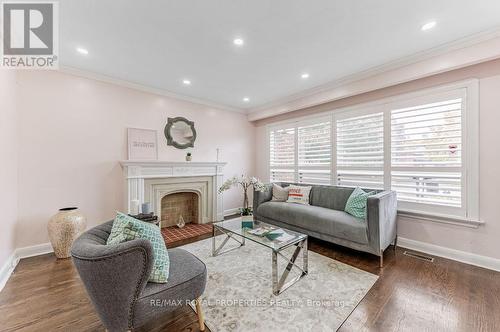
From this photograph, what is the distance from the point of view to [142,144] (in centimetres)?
364

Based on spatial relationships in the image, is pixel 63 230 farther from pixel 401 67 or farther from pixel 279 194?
pixel 401 67

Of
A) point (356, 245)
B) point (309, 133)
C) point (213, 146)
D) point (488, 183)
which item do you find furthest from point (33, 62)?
point (488, 183)

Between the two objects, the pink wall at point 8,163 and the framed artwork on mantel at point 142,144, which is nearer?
the pink wall at point 8,163

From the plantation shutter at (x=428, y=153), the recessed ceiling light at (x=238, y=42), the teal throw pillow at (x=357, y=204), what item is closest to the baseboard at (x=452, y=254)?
the plantation shutter at (x=428, y=153)

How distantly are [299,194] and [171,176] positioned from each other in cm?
241

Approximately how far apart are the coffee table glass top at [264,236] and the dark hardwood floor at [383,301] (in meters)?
0.76

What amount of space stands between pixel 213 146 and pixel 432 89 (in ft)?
12.5

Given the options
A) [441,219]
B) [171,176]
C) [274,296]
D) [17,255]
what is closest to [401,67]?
[441,219]

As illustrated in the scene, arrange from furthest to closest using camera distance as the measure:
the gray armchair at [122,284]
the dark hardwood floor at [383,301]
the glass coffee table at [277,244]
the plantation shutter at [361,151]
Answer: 1. the plantation shutter at [361,151]
2. the glass coffee table at [277,244]
3. the dark hardwood floor at [383,301]
4. the gray armchair at [122,284]

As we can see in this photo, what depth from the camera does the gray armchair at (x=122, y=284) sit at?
44.1 inches

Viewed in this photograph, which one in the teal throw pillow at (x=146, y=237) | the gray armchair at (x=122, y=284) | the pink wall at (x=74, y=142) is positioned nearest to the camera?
the gray armchair at (x=122, y=284)

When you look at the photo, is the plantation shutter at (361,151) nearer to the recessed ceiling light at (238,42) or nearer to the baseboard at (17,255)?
the recessed ceiling light at (238,42)

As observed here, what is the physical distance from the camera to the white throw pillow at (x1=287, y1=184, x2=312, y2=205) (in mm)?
3792

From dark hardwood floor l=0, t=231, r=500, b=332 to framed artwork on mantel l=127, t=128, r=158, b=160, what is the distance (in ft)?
5.87
